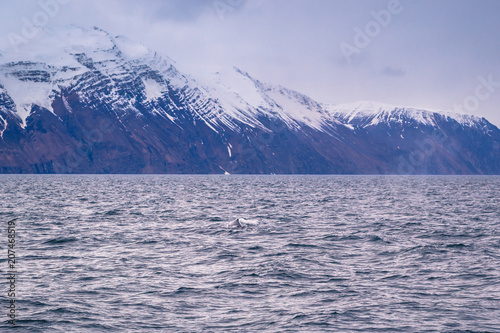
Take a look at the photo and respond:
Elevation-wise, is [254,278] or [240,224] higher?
[240,224]

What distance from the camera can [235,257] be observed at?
3269 centimetres

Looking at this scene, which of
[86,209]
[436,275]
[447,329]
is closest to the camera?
[447,329]

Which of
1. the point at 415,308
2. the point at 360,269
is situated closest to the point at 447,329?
the point at 415,308

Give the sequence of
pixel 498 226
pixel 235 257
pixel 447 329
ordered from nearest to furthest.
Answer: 1. pixel 447 329
2. pixel 235 257
3. pixel 498 226

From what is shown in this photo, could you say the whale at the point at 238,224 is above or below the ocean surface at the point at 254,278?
above

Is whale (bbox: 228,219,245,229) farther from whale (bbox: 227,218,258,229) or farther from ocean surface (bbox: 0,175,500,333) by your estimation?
ocean surface (bbox: 0,175,500,333)

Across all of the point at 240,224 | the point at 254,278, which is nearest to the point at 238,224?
the point at 240,224

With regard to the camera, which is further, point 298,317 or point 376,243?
point 376,243

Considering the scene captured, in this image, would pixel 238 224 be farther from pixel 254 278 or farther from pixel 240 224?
pixel 254 278

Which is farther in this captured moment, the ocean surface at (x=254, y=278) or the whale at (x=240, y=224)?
the whale at (x=240, y=224)

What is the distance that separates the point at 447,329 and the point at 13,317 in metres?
13.8

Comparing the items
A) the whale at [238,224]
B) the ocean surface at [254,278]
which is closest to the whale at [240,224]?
the whale at [238,224]

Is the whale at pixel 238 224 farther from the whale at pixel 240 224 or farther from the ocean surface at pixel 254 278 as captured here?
the ocean surface at pixel 254 278

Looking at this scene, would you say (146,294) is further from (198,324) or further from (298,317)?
(298,317)
